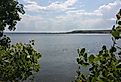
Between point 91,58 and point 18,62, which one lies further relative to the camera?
point 18,62

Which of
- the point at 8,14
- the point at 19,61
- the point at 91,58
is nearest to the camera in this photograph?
the point at 91,58

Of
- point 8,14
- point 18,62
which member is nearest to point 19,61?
point 18,62

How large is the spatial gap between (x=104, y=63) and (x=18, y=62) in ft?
40.8

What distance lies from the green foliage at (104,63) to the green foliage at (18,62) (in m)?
11.0

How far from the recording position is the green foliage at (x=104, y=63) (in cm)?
356

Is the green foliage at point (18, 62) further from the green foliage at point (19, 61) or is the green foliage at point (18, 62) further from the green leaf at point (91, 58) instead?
the green leaf at point (91, 58)

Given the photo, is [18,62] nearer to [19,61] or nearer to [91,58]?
[19,61]

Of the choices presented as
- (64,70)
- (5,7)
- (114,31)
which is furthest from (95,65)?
(64,70)

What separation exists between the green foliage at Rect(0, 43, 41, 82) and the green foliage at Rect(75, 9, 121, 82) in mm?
10970

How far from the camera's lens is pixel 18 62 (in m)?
16.0

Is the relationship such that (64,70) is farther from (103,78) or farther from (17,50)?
(103,78)

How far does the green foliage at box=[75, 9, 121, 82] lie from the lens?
356 centimetres

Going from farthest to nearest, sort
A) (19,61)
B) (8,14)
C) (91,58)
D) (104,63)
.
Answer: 1. (8,14)
2. (19,61)
3. (104,63)
4. (91,58)

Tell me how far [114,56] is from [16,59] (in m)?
12.5
